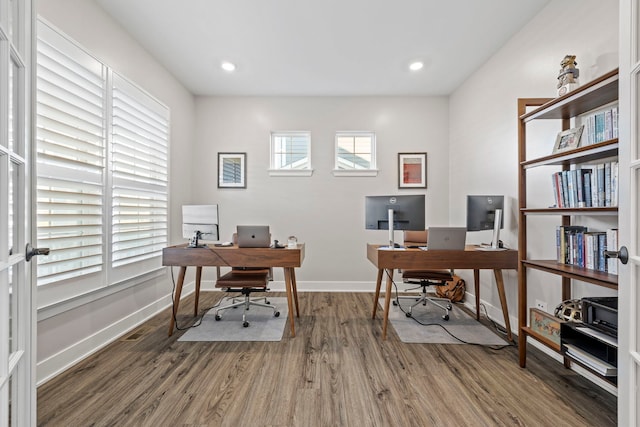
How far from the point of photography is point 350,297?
3.70 meters

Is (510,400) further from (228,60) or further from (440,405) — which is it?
(228,60)

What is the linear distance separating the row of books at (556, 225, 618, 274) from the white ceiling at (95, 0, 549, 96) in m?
1.85

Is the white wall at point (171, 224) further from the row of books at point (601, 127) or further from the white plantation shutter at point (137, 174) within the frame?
the row of books at point (601, 127)

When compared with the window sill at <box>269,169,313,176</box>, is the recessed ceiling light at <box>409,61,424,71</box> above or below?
above

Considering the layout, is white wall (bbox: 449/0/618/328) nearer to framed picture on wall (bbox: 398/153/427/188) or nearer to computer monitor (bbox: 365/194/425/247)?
framed picture on wall (bbox: 398/153/427/188)

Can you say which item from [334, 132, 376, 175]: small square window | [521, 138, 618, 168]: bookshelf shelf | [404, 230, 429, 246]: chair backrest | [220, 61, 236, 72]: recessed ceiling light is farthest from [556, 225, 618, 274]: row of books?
[220, 61, 236, 72]: recessed ceiling light

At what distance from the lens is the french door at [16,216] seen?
36.4 inches

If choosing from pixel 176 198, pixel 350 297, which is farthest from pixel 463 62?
pixel 176 198

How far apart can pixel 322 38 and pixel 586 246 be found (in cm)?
262

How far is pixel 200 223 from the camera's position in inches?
104

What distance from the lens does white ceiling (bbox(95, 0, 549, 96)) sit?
227 centimetres

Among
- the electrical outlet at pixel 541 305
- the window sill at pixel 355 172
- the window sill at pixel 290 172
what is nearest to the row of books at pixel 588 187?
the electrical outlet at pixel 541 305

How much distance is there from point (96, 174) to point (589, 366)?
137 inches

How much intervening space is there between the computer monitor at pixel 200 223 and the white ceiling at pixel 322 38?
1628mm
